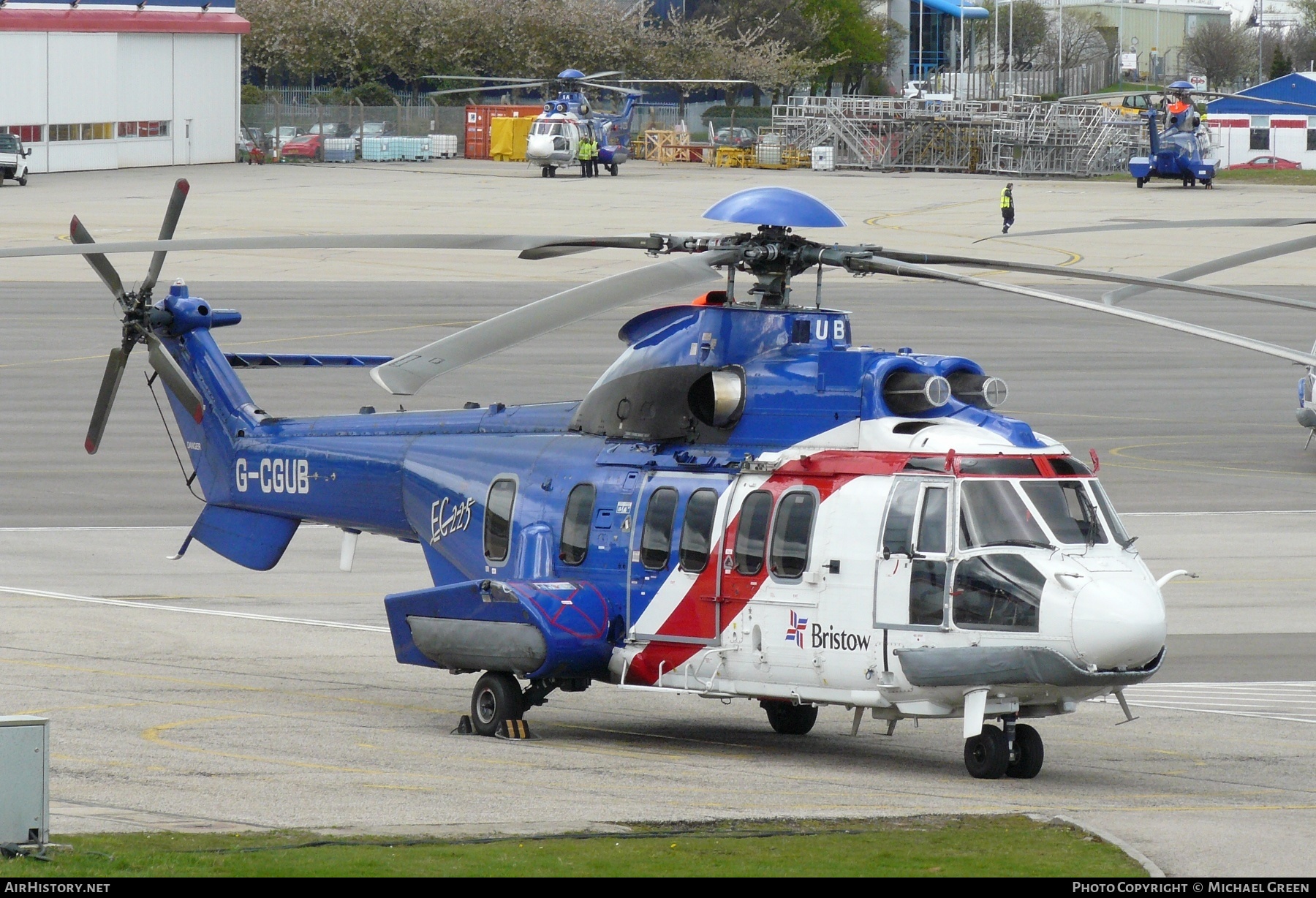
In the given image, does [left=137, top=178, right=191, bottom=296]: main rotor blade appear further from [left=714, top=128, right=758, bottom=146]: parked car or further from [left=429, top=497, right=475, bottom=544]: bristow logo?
[left=714, top=128, right=758, bottom=146]: parked car

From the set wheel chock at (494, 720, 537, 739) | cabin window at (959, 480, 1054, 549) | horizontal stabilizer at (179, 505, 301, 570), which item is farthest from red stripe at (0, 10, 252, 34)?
cabin window at (959, 480, 1054, 549)

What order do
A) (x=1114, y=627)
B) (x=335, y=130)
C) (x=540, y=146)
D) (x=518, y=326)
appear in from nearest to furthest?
1. (x=518, y=326)
2. (x=1114, y=627)
3. (x=540, y=146)
4. (x=335, y=130)

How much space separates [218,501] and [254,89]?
101m

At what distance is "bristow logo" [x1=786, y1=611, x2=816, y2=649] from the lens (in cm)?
1386

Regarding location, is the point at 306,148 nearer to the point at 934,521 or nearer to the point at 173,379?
the point at 173,379

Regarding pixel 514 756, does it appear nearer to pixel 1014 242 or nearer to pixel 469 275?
pixel 469 275

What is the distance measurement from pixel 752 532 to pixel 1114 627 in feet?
9.75

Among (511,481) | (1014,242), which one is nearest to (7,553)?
(511,481)

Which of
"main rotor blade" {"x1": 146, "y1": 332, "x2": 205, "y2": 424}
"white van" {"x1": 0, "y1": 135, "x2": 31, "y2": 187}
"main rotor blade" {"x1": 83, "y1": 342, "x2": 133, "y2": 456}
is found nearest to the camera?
"main rotor blade" {"x1": 83, "y1": 342, "x2": 133, "y2": 456}

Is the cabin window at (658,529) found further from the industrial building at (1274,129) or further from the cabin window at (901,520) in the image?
the industrial building at (1274,129)

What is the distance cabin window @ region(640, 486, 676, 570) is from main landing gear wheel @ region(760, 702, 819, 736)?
1.98m

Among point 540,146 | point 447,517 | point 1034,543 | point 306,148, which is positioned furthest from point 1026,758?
point 306,148

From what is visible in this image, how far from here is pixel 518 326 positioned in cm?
1152

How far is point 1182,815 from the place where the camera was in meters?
11.8
